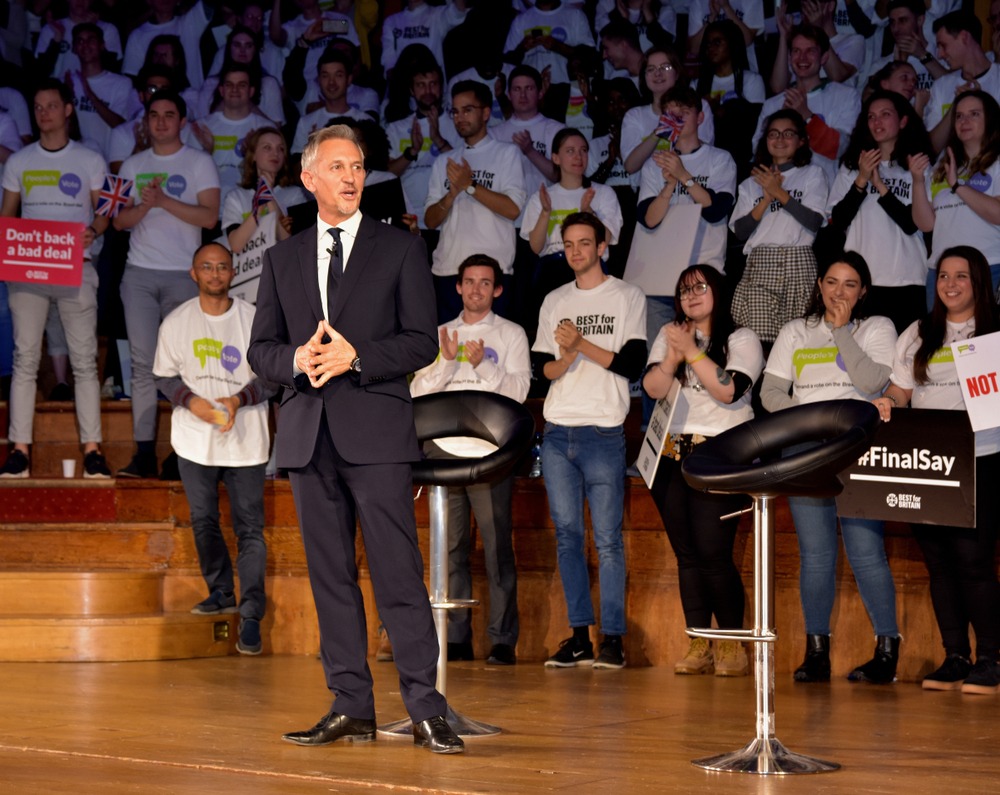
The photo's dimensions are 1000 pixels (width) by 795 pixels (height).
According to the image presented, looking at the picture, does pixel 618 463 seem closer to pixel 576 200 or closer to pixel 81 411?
pixel 576 200

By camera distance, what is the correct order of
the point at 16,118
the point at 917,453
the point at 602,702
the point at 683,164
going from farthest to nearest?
the point at 16,118 < the point at 683,164 < the point at 917,453 < the point at 602,702

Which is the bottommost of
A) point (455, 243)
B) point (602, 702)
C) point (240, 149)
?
point (602, 702)

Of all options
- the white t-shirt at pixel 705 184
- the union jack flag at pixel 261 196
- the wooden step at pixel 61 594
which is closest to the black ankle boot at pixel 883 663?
the white t-shirt at pixel 705 184

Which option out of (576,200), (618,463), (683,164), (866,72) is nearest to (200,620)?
(618,463)

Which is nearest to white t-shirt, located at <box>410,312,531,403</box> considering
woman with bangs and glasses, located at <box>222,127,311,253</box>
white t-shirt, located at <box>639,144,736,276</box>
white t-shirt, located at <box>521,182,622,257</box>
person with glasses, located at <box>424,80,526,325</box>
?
person with glasses, located at <box>424,80,526,325</box>

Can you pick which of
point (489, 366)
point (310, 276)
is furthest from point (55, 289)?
point (310, 276)

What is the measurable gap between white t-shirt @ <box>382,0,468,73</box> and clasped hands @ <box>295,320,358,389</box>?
568cm

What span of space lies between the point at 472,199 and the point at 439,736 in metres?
4.01

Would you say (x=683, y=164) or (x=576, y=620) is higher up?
(x=683, y=164)

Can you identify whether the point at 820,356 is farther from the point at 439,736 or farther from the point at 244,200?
the point at 244,200

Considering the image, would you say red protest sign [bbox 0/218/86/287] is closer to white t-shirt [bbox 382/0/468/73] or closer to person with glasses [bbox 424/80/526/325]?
person with glasses [bbox 424/80/526/325]

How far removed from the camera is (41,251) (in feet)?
23.2

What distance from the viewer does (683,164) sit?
709cm

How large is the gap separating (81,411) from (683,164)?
10.6 feet
